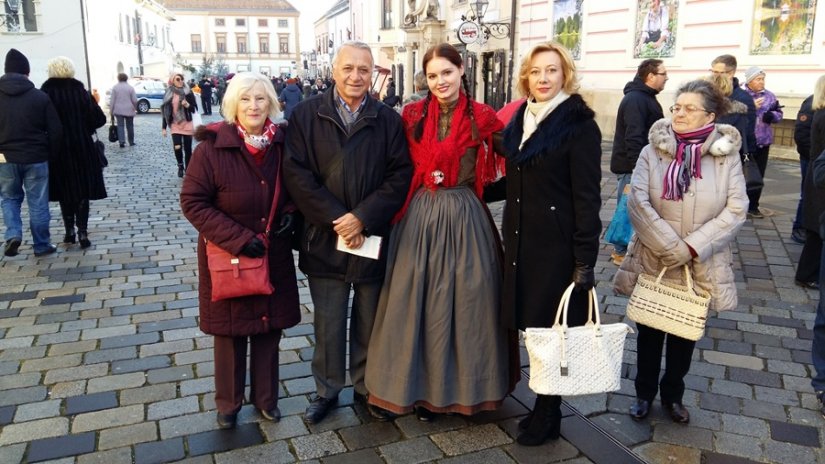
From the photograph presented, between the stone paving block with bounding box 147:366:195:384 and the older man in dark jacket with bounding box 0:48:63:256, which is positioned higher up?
the older man in dark jacket with bounding box 0:48:63:256

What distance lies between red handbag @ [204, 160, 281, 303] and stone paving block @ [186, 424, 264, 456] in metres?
0.70

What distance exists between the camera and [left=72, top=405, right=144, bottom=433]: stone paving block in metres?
3.55

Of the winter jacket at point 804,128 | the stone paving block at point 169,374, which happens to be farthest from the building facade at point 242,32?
the stone paving block at point 169,374

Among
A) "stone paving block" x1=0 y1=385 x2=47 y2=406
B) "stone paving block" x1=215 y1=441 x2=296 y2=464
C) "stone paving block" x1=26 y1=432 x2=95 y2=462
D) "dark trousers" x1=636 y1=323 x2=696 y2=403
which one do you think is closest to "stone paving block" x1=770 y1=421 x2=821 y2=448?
"dark trousers" x1=636 y1=323 x2=696 y2=403

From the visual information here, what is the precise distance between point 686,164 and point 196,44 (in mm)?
111426

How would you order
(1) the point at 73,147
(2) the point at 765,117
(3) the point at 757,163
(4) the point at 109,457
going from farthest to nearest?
(3) the point at 757,163, (2) the point at 765,117, (1) the point at 73,147, (4) the point at 109,457

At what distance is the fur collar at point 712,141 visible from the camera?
3332mm

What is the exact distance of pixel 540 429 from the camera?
345cm

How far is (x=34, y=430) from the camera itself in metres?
3.51

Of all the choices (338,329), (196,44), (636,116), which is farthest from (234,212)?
(196,44)

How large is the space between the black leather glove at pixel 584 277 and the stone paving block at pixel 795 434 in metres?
1.35

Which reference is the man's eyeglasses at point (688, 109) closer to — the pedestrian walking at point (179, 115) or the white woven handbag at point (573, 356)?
the white woven handbag at point (573, 356)

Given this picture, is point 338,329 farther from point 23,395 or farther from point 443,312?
point 23,395

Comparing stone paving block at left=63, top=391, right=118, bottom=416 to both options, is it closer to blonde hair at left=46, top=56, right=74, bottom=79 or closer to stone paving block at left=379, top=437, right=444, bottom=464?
stone paving block at left=379, top=437, right=444, bottom=464
